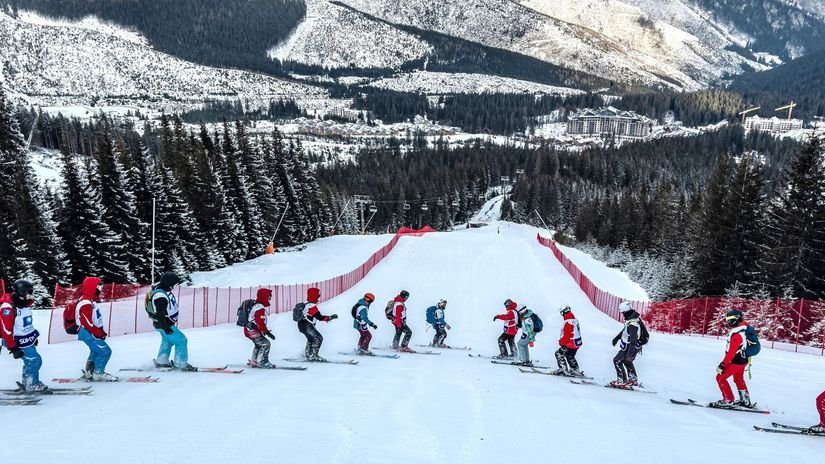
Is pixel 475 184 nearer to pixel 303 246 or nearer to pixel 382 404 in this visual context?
pixel 303 246

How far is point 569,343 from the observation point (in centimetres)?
1257

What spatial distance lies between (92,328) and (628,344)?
1061cm

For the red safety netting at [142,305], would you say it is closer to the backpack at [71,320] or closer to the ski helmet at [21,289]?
the backpack at [71,320]

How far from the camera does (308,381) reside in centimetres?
1045

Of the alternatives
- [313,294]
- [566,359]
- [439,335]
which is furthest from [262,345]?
[439,335]

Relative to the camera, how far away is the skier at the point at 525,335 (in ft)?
44.5

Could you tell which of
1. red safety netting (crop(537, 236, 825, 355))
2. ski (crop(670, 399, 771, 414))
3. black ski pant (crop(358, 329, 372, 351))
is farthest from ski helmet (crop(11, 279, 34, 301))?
red safety netting (crop(537, 236, 825, 355))

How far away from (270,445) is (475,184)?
5479 inches

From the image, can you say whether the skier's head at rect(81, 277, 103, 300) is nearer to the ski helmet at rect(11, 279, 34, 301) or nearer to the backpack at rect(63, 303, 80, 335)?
the backpack at rect(63, 303, 80, 335)

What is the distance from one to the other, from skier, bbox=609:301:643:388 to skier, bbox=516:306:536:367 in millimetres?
2380

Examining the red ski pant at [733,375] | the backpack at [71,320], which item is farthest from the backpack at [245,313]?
the red ski pant at [733,375]

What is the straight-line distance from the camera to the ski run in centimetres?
628

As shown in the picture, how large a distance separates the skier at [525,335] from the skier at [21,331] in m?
10.3

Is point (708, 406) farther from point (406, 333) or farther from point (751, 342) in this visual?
point (406, 333)
